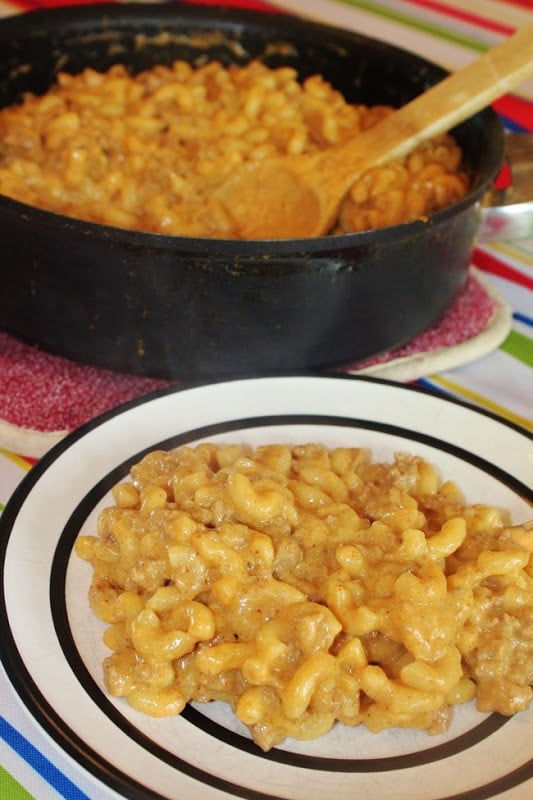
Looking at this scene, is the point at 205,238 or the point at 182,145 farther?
the point at 182,145

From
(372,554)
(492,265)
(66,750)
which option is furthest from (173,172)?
(66,750)

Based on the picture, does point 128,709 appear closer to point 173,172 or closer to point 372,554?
point 372,554

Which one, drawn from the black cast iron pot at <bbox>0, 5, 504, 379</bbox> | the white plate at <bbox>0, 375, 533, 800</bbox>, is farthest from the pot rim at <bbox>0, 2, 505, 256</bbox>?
the white plate at <bbox>0, 375, 533, 800</bbox>

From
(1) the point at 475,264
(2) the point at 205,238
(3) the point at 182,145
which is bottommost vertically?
(1) the point at 475,264

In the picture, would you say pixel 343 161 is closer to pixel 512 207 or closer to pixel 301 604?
pixel 512 207

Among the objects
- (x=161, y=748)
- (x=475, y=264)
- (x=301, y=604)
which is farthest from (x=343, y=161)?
(x=161, y=748)

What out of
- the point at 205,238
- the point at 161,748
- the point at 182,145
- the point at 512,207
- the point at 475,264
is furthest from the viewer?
the point at 475,264

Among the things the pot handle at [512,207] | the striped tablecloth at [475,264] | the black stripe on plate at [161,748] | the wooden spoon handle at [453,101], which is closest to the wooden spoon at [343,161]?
the wooden spoon handle at [453,101]
